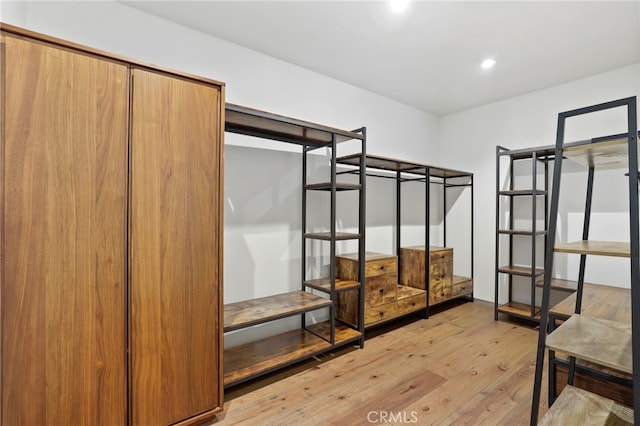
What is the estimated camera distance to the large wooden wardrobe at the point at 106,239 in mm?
1203

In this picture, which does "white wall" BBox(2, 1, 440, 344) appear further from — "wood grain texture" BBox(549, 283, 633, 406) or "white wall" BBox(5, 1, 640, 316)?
"wood grain texture" BBox(549, 283, 633, 406)

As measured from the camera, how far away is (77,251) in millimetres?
1325

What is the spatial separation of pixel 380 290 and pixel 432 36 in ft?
7.42

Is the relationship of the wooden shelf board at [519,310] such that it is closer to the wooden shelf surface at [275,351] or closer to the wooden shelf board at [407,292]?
the wooden shelf board at [407,292]

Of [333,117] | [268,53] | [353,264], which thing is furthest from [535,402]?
[268,53]

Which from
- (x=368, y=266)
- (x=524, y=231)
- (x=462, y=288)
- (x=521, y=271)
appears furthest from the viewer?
(x=462, y=288)

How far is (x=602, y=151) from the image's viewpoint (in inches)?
50.2

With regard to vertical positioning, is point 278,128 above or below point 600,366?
above

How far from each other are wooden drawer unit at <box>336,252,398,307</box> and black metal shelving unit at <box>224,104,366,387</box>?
105mm

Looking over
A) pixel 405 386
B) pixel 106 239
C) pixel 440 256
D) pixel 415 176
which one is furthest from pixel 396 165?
pixel 106 239

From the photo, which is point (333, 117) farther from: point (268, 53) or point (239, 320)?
point (239, 320)

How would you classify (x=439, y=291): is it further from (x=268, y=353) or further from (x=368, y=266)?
(x=268, y=353)

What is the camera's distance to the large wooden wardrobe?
1.20 m
